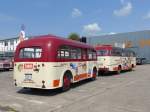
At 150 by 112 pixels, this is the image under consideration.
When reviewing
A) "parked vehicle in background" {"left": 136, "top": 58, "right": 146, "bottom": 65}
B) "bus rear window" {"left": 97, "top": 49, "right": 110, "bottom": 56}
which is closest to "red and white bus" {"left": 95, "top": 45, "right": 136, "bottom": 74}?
"bus rear window" {"left": 97, "top": 49, "right": 110, "bottom": 56}

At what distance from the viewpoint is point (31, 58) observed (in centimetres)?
1108

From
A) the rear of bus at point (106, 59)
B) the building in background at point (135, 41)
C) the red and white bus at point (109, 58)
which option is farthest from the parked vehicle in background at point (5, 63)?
the building in background at point (135, 41)

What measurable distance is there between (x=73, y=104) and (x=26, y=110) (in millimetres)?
1785

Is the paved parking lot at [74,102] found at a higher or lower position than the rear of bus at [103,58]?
Answer: lower

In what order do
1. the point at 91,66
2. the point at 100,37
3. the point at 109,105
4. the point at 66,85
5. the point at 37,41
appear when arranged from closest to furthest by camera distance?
the point at 109,105, the point at 37,41, the point at 66,85, the point at 91,66, the point at 100,37

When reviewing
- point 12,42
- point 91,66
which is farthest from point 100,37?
point 91,66

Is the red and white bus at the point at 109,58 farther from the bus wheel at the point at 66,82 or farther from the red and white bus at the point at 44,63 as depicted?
the bus wheel at the point at 66,82

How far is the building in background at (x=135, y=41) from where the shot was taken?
47.5 metres

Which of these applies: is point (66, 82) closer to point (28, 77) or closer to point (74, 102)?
point (28, 77)

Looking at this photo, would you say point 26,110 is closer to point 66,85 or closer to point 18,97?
point 18,97

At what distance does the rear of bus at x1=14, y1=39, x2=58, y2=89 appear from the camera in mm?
10695

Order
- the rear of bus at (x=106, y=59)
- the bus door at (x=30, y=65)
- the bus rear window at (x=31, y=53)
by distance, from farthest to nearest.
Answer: the rear of bus at (x=106, y=59)
the bus rear window at (x=31, y=53)
the bus door at (x=30, y=65)

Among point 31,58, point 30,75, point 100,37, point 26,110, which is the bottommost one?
point 26,110

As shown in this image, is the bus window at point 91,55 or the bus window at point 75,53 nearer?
the bus window at point 75,53
